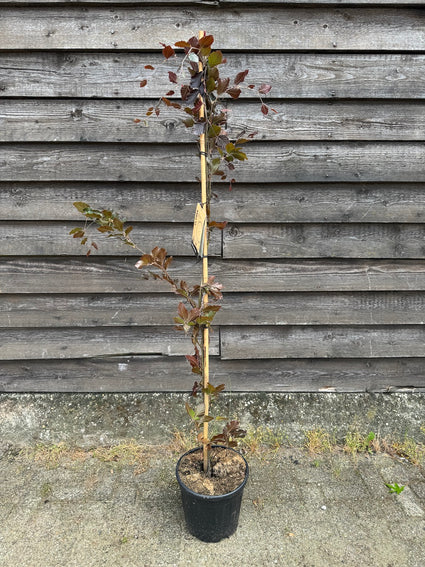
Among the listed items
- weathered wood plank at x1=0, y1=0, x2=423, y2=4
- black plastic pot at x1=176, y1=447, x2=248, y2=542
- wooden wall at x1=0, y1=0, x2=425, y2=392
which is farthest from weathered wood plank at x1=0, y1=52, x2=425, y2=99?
black plastic pot at x1=176, y1=447, x2=248, y2=542

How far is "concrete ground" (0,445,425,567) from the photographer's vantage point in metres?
1.79

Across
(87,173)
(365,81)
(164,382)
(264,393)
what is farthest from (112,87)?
(264,393)

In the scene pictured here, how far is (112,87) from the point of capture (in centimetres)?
227

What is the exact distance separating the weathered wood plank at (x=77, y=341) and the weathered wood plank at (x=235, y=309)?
6cm

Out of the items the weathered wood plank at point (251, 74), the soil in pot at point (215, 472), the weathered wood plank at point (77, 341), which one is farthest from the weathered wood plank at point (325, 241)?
the soil in pot at point (215, 472)

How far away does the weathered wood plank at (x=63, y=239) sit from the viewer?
2.43m

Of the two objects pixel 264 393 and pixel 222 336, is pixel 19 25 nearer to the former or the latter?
pixel 222 336

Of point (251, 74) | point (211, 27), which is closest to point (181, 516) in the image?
point (251, 74)

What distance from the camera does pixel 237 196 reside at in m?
2.41

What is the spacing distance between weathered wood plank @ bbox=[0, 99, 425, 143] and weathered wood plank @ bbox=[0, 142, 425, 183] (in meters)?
0.05

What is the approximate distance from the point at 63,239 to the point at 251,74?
1435 mm

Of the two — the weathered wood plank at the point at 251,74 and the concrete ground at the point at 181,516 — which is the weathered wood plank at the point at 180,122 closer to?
the weathered wood plank at the point at 251,74

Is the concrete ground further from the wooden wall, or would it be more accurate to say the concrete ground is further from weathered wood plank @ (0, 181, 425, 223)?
weathered wood plank @ (0, 181, 425, 223)

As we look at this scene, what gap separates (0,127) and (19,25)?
544 millimetres
